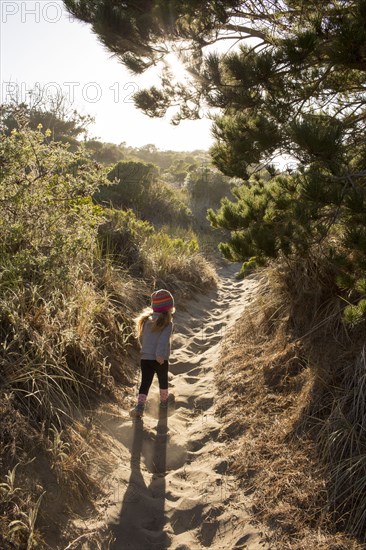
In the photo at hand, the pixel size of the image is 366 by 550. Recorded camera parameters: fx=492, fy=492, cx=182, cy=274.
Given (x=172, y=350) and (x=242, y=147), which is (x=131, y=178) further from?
(x=242, y=147)

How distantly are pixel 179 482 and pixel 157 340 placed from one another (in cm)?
145

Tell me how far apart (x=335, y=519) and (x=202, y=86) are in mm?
3575

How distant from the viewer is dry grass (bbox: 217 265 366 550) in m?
3.06

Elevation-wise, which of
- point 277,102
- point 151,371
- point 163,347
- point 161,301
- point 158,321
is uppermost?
point 277,102

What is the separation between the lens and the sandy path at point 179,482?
3.19 meters

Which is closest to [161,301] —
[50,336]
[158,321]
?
[158,321]

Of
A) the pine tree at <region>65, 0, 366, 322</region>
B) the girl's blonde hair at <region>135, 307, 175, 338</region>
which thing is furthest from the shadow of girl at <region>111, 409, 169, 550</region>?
the pine tree at <region>65, 0, 366, 322</region>

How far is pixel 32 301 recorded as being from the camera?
167 inches

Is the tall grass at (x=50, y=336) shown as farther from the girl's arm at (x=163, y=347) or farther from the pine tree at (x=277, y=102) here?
the pine tree at (x=277, y=102)

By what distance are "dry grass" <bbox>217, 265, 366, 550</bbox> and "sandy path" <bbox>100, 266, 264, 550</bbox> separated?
0.14 m

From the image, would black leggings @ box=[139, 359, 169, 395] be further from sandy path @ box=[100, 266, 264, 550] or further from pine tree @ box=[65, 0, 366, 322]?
pine tree @ box=[65, 0, 366, 322]

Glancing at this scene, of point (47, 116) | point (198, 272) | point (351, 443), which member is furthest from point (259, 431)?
point (47, 116)

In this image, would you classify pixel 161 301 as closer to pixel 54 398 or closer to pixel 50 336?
pixel 50 336

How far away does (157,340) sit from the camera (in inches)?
192
